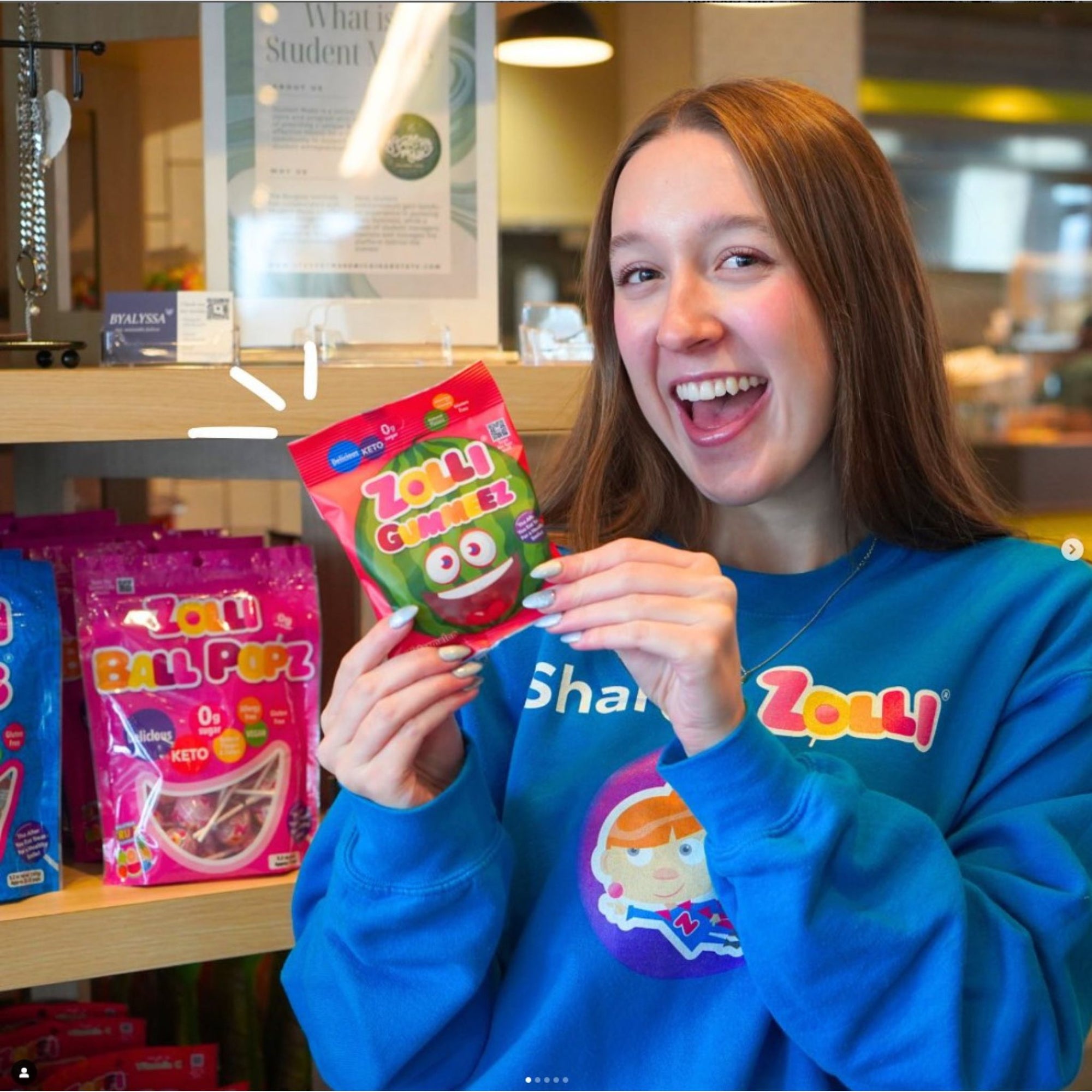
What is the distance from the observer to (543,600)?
3.16 feet

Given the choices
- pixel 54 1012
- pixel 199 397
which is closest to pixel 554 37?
pixel 199 397

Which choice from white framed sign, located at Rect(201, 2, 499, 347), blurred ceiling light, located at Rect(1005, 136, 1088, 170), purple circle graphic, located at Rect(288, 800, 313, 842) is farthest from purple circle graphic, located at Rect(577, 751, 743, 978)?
blurred ceiling light, located at Rect(1005, 136, 1088, 170)

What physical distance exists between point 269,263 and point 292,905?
2.28 feet

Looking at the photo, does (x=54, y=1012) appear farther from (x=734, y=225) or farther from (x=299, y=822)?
(x=734, y=225)

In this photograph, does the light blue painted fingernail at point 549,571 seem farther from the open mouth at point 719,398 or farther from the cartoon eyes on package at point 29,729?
the cartoon eyes on package at point 29,729

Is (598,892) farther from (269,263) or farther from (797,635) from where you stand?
(269,263)

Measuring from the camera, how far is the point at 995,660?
3.73 ft

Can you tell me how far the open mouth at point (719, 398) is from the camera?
1.11 metres

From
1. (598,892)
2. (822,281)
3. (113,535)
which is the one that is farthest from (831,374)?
(113,535)

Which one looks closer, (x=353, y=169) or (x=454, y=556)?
(x=454, y=556)

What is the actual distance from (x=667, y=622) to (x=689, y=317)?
0.90ft

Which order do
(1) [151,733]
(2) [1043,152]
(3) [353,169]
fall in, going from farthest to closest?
1. (2) [1043,152]
2. (3) [353,169]
3. (1) [151,733]

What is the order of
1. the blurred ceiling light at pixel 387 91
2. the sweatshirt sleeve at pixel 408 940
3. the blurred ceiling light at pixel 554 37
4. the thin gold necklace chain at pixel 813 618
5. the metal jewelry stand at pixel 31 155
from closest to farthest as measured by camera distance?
the sweatshirt sleeve at pixel 408 940 < the thin gold necklace chain at pixel 813 618 < the metal jewelry stand at pixel 31 155 < the blurred ceiling light at pixel 387 91 < the blurred ceiling light at pixel 554 37

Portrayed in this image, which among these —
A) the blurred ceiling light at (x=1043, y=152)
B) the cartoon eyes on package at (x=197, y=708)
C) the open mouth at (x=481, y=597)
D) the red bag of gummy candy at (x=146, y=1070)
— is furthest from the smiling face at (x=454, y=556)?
the blurred ceiling light at (x=1043, y=152)
